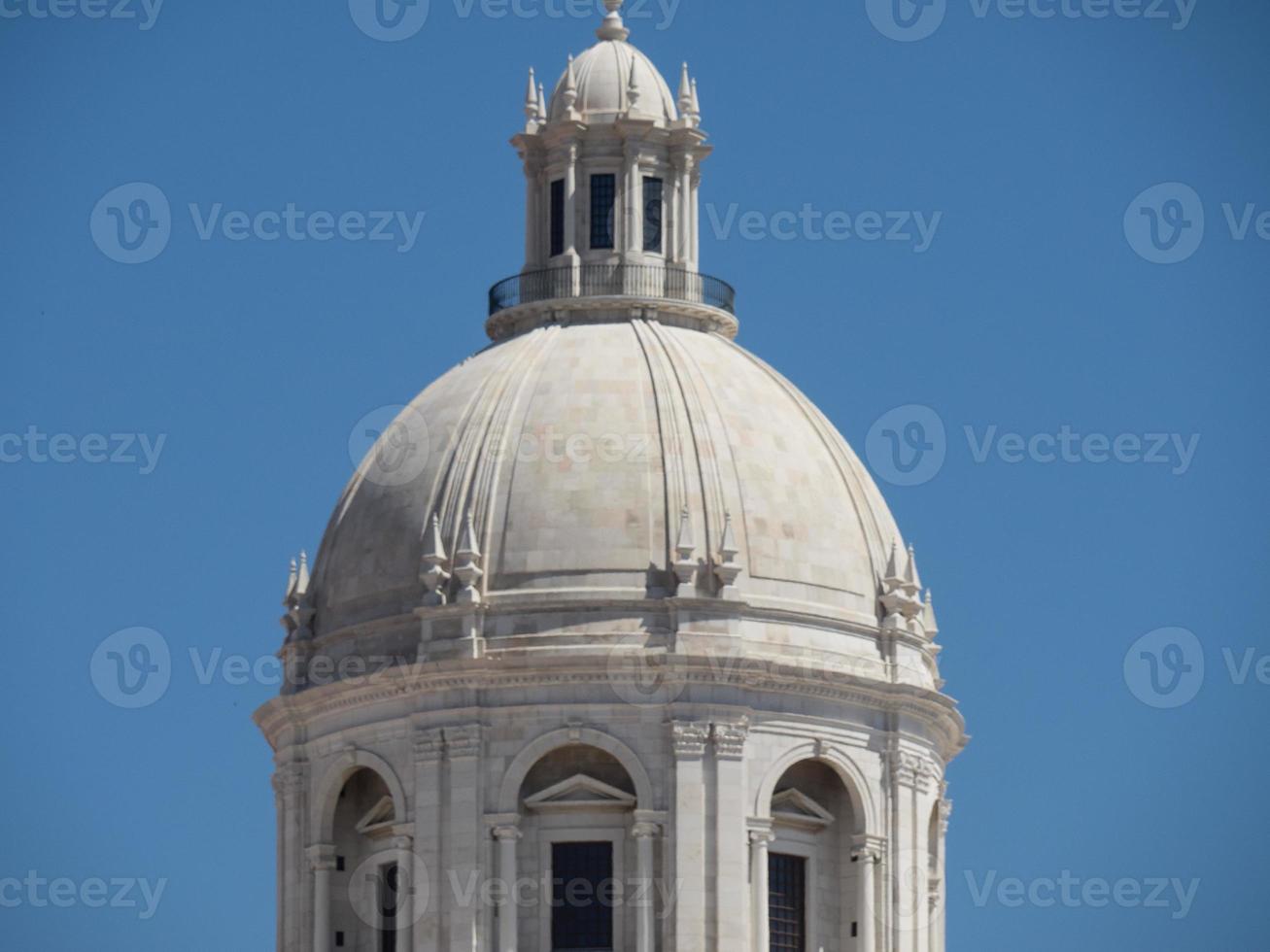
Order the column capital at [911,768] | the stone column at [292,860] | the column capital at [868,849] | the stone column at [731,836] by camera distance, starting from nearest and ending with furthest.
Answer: the stone column at [731,836], the column capital at [868,849], the column capital at [911,768], the stone column at [292,860]

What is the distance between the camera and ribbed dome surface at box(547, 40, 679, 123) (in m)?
151

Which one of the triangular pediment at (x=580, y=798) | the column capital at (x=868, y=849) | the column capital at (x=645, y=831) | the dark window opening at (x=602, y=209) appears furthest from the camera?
the dark window opening at (x=602, y=209)

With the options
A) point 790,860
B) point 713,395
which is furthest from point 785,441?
point 790,860

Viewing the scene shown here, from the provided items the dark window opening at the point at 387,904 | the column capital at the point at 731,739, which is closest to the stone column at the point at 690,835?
the column capital at the point at 731,739

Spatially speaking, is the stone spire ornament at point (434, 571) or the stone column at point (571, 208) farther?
the stone column at point (571, 208)

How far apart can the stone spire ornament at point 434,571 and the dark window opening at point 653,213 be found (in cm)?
1139

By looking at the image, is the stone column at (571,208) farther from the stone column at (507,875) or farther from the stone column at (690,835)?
the stone column at (507,875)

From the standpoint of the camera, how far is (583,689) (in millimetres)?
141375

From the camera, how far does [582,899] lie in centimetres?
14125

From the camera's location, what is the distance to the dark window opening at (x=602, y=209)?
15000cm

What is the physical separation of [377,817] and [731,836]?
988 centimetres

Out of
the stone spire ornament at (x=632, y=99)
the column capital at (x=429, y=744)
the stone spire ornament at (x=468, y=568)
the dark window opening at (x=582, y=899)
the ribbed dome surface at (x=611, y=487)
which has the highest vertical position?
the stone spire ornament at (x=632, y=99)

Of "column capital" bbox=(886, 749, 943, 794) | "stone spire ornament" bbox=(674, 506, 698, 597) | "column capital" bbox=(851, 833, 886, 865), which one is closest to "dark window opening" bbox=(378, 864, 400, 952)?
"stone spire ornament" bbox=(674, 506, 698, 597)

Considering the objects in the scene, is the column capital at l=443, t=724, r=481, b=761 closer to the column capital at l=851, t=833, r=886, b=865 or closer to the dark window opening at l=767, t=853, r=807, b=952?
the dark window opening at l=767, t=853, r=807, b=952
